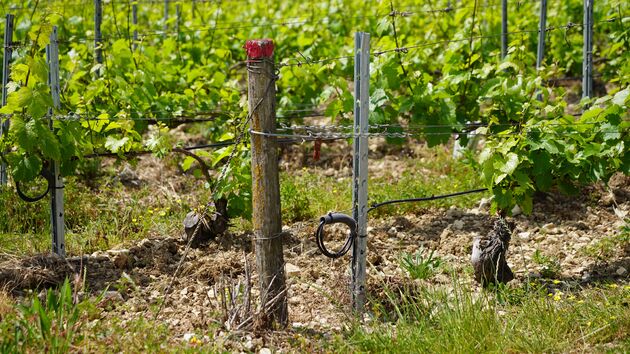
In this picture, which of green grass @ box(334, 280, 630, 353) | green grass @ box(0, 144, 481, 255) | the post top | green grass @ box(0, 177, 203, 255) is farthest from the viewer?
green grass @ box(0, 144, 481, 255)

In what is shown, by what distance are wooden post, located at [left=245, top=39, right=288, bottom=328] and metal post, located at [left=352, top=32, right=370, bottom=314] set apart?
0.39 meters

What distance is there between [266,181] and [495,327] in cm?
122

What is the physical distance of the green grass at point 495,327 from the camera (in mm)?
4008

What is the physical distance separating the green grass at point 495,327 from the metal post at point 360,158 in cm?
15

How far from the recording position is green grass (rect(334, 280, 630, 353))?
4.01 meters

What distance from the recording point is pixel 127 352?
388 cm

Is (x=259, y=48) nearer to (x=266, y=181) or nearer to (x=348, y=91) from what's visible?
(x=266, y=181)

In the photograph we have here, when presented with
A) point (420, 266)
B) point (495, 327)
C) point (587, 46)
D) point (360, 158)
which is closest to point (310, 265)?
point (420, 266)

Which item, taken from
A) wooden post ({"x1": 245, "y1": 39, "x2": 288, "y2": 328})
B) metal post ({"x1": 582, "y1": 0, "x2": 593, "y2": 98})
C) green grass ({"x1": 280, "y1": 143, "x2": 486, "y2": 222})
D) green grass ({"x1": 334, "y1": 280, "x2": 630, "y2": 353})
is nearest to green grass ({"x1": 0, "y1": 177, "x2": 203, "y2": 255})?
green grass ({"x1": 280, "y1": 143, "x2": 486, "y2": 222})

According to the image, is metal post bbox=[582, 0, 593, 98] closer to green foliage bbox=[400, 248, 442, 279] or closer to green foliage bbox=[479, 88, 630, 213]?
green foliage bbox=[479, 88, 630, 213]

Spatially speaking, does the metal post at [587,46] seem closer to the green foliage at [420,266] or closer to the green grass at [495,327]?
the green foliage at [420,266]

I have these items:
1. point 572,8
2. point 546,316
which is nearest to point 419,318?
point 546,316

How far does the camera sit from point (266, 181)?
423 centimetres

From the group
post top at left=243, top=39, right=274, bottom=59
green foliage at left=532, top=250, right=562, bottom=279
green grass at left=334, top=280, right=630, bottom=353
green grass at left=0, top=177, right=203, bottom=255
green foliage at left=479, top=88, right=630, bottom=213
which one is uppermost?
post top at left=243, top=39, right=274, bottom=59
